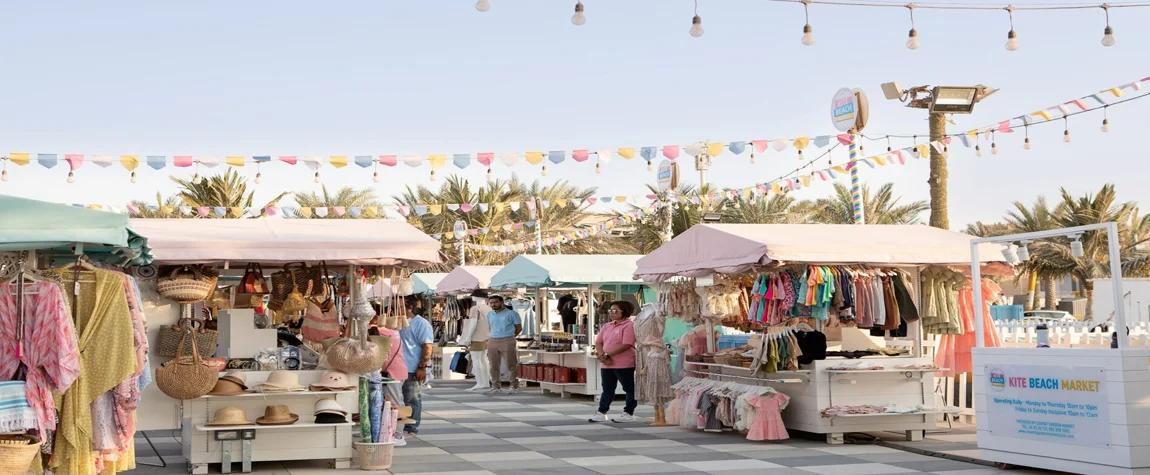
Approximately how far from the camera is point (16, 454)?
6.41m

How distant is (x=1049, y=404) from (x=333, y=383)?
18.8ft

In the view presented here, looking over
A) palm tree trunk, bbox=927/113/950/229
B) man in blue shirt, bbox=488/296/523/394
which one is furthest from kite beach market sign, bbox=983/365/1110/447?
man in blue shirt, bbox=488/296/523/394

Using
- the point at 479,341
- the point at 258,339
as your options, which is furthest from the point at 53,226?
the point at 479,341

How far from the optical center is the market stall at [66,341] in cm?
661

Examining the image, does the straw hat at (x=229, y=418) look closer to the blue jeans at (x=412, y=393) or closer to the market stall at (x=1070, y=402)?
the blue jeans at (x=412, y=393)

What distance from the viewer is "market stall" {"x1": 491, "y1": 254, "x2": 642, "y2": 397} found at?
1748cm

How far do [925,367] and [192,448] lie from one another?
23.0ft

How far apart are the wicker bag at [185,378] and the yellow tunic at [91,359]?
1.45 metres

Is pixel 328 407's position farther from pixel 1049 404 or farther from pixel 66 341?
pixel 1049 404

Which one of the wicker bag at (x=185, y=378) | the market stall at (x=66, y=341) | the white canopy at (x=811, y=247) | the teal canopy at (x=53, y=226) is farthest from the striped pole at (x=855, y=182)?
the teal canopy at (x=53, y=226)

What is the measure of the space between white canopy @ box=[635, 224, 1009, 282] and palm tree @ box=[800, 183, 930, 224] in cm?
1815

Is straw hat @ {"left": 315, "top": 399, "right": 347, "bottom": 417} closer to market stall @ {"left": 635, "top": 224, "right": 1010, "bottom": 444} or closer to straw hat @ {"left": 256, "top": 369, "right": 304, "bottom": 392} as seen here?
straw hat @ {"left": 256, "top": 369, "right": 304, "bottom": 392}

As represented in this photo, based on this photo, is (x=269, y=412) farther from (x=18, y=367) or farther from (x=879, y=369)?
(x=879, y=369)

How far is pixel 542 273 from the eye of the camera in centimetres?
1828
